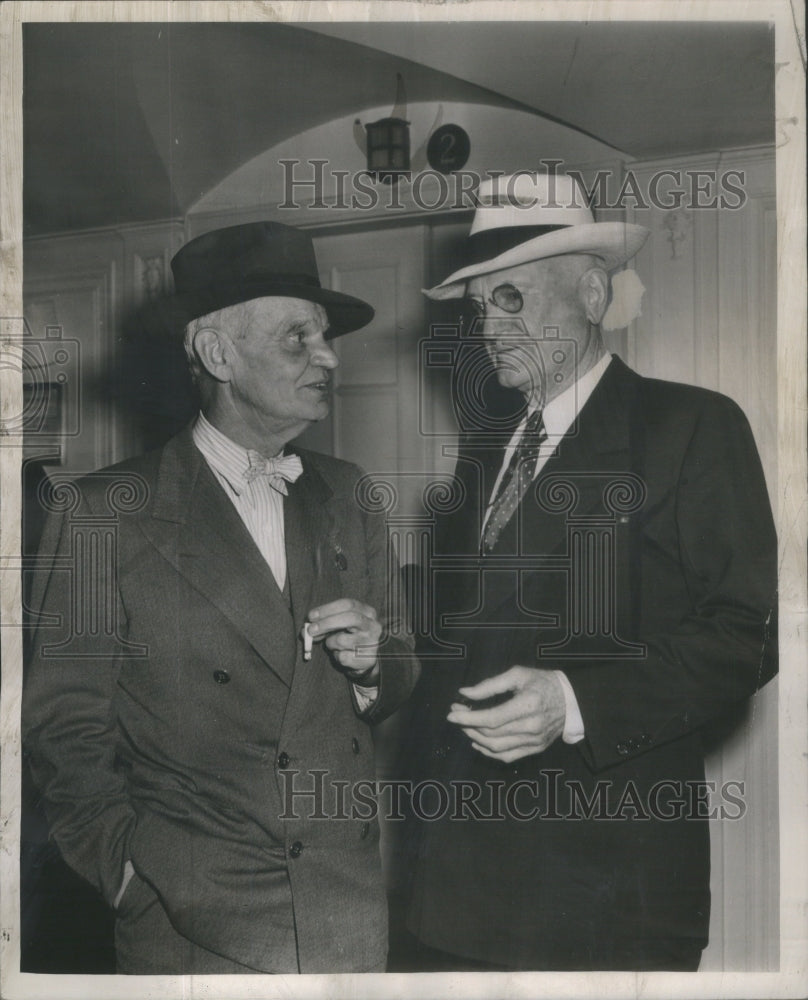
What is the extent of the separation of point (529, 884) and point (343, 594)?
2.66ft

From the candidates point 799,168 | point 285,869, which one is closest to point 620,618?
point 285,869

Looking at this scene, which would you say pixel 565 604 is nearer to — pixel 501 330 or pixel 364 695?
pixel 364 695

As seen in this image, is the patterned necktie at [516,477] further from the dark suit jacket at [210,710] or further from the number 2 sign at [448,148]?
the number 2 sign at [448,148]

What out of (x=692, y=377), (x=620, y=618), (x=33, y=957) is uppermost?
(x=692, y=377)

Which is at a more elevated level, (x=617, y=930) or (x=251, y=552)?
(x=251, y=552)

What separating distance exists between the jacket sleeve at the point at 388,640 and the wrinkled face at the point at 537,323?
50 centimetres

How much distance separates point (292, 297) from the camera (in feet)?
8.05

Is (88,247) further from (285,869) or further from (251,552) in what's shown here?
(285,869)

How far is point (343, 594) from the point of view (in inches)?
96.8

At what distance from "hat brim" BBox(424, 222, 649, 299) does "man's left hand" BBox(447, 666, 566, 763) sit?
914 mm

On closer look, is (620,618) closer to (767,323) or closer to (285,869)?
(767,323)

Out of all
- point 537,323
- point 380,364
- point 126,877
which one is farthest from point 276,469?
point 126,877

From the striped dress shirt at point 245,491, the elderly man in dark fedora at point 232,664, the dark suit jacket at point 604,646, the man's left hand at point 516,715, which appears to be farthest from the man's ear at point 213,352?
the man's left hand at point 516,715

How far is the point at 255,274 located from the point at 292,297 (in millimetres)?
101
